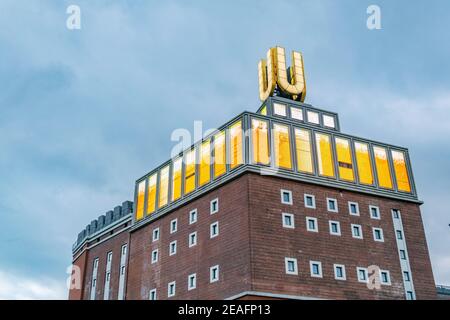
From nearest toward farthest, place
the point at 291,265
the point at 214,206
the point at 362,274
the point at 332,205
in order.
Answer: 1. the point at 291,265
2. the point at 362,274
3. the point at 214,206
4. the point at 332,205

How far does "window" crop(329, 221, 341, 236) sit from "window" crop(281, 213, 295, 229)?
153 inches

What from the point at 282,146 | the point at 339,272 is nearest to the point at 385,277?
the point at 339,272

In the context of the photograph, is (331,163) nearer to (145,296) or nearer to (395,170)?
(395,170)

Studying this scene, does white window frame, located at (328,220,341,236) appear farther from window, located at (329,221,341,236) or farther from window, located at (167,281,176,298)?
→ window, located at (167,281,176,298)

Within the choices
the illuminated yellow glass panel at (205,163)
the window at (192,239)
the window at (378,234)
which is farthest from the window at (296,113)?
the window at (192,239)

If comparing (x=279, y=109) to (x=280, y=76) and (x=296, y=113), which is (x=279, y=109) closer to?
(x=296, y=113)

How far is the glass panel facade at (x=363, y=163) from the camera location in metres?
50.3

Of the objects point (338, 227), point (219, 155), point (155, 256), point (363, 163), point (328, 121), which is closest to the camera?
point (338, 227)

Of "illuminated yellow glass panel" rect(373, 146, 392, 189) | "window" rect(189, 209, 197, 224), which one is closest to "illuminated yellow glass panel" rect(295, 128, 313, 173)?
"illuminated yellow glass panel" rect(373, 146, 392, 189)

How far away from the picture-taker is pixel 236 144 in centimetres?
4694

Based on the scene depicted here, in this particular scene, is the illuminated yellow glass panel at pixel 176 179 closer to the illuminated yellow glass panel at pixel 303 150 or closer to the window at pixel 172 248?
the window at pixel 172 248

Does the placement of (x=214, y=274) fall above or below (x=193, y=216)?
below

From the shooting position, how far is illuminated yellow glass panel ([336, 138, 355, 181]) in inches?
1948

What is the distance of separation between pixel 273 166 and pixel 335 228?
307 inches
